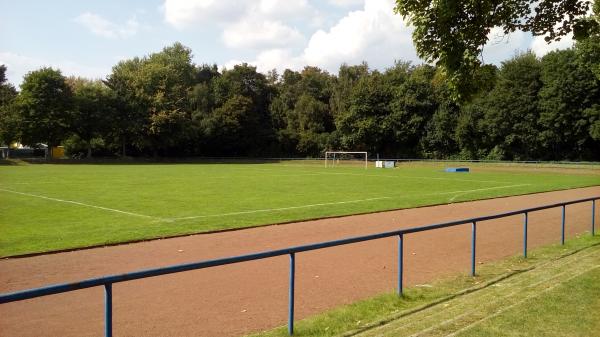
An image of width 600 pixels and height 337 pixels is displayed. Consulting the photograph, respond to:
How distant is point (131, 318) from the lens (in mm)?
7305

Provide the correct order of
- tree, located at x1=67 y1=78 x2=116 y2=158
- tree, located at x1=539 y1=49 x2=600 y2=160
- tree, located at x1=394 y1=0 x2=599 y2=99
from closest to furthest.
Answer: tree, located at x1=394 y1=0 x2=599 y2=99, tree, located at x1=539 y1=49 x2=600 y2=160, tree, located at x1=67 y1=78 x2=116 y2=158

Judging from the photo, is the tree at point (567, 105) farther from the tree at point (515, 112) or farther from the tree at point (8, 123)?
the tree at point (8, 123)

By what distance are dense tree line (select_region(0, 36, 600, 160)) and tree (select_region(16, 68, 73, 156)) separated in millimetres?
144

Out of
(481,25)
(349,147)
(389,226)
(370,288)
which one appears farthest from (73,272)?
(349,147)

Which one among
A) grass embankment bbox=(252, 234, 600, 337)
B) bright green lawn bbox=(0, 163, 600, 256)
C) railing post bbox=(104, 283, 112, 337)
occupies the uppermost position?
railing post bbox=(104, 283, 112, 337)

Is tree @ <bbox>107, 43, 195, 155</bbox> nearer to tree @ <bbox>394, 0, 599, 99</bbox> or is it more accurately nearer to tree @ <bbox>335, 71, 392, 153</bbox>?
tree @ <bbox>335, 71, 392, 153</bbox>

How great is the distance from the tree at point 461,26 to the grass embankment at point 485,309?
16.7ft

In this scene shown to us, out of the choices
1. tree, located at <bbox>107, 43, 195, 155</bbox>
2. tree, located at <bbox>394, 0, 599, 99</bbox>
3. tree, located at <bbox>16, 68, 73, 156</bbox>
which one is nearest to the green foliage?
tree, located at <bbox>16, 68, 73, 156</bbox>

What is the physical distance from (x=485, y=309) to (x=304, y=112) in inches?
3116

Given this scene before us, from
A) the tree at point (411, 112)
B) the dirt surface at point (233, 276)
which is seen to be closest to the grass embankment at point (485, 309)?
the dirt surface at point (233, 276)

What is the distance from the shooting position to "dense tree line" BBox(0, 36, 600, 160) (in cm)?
5934

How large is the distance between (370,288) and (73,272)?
5963 mm

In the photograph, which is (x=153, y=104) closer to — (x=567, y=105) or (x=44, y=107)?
(x=44, y=107)

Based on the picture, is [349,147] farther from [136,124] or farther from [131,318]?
[131,318]
